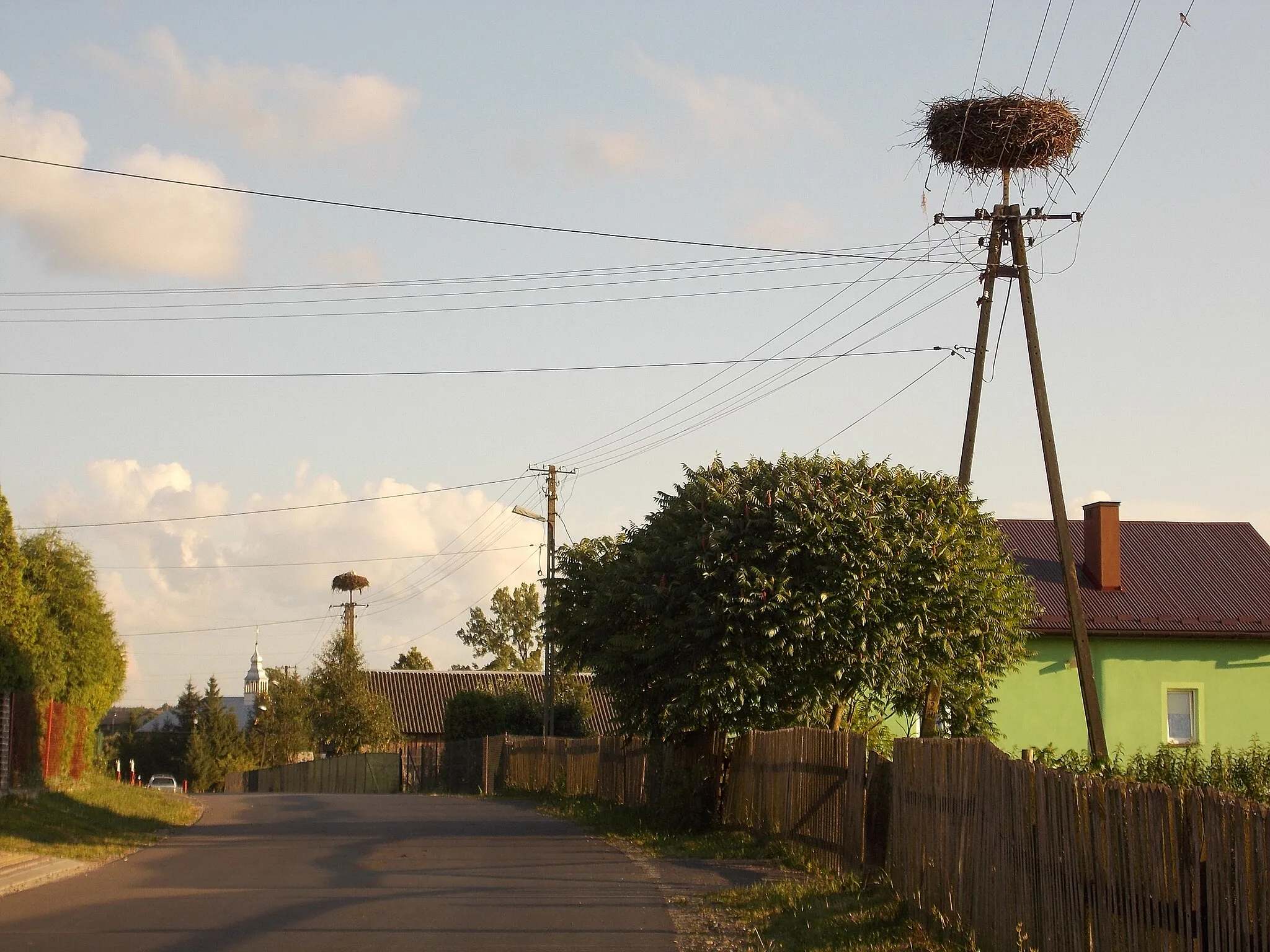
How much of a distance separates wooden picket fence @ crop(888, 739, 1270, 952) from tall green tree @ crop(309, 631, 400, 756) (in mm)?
50039

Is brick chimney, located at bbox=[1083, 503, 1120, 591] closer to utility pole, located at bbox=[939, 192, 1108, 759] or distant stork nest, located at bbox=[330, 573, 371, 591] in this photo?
utility pole, located at bbox=[939, 192, 1108, 759]

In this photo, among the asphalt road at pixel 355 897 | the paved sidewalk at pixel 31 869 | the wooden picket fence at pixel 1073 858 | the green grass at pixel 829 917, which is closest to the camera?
the wooden picket fence at pixel 1073 858

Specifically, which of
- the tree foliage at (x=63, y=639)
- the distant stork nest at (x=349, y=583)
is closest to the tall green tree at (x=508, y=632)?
the distant stork nest at (x=349, y=583)

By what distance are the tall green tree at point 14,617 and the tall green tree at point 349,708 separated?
1424 inches

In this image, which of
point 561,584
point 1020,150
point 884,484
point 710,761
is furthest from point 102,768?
point 1020,150

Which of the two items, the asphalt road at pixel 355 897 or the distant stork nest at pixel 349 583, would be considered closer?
the asphalt road at pixel 355 897

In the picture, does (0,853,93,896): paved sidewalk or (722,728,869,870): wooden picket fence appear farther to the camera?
(722,728,869,870): wooden picket fence

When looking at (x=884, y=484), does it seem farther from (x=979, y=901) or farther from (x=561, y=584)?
(x=979, y=901)

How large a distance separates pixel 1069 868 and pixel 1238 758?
661 centimetres

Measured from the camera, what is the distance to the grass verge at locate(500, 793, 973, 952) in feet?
33.2

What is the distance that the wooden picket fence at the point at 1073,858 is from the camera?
20.4ft

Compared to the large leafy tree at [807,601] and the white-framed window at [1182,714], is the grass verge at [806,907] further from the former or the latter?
the white-framed window at [1182,714]

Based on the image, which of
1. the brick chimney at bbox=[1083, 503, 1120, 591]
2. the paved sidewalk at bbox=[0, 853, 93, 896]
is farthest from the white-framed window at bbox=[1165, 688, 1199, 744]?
the paved sidewalk at bbox=[0, 853, 93, 896]

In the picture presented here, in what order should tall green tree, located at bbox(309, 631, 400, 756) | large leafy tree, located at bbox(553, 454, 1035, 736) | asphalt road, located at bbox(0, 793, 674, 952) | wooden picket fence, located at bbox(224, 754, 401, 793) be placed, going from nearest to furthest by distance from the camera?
asphalt road, located at bbox(0, 793, 674, 952), large leafy tree, located at bbox(553, 454, 1035, 736), wooden picket fence, located at bbox(224, 754, 401, 793), tall green tree, located at bbox(309, 631, 400, 756)
